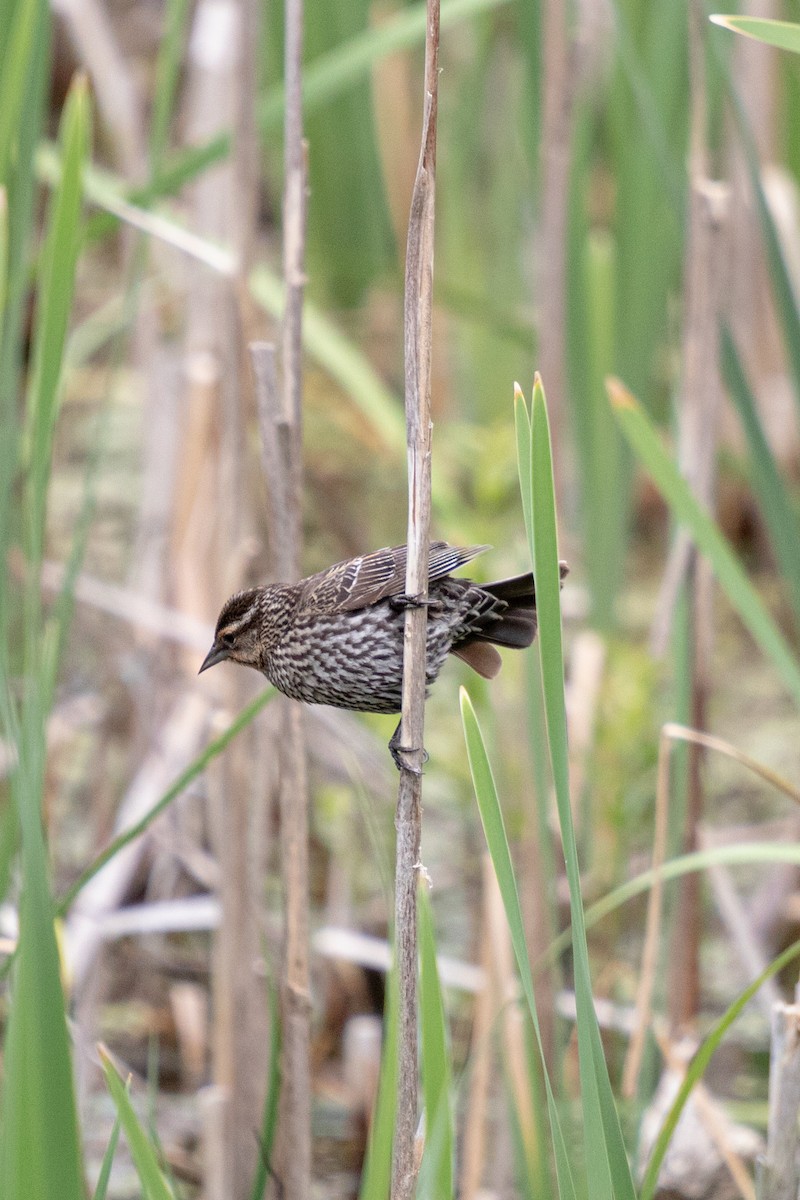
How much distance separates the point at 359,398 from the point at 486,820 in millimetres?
1638

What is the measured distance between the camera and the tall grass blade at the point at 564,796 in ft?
3.77

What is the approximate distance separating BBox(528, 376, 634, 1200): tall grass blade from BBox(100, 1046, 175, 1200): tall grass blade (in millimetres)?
400

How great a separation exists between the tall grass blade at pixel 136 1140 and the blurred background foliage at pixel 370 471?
0.01 m

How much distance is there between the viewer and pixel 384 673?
1.71 meters

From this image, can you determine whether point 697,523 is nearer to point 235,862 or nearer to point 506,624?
point 506,624

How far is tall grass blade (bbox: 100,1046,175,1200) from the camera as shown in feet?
4.08

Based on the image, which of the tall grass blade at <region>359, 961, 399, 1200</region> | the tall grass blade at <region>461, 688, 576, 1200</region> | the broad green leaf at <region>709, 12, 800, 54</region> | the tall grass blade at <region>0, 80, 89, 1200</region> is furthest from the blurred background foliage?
the broad green leaf at <region>709, 12, 800, 54</region>

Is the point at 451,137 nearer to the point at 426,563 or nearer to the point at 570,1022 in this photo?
the point at 570,1022

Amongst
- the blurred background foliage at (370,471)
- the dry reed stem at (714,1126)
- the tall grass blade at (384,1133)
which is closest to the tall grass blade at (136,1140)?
the blurred background foliage at (370,471)

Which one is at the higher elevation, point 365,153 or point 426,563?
point 365,153

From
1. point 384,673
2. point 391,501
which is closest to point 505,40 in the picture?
point 391,501

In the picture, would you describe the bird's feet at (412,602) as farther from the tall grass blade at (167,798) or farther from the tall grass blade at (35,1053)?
the tall grass blade at (35,1053)

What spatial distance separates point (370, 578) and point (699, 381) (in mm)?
996

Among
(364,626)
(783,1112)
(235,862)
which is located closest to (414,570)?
(364,626)
